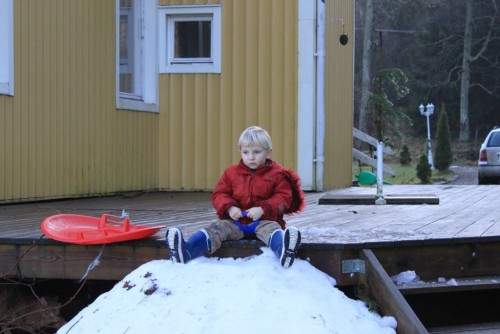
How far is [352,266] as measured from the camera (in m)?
3.58

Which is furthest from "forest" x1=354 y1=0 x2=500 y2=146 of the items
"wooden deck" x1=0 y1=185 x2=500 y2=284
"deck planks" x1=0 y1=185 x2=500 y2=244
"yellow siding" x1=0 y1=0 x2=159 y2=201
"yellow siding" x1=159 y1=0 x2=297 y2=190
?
"wooden deck" x1=0 y1=185 x2=500 y2=284

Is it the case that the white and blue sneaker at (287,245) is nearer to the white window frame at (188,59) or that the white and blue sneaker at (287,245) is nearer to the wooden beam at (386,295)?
the wooden beam at (386,295)

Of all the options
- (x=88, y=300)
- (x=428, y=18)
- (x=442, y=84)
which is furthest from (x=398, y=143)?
(x=88, y=300)

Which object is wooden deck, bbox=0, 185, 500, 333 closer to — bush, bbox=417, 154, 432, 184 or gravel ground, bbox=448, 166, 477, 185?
bush, bbox=417, 154, 432, 184

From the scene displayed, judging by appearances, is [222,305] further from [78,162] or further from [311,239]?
[78,162]

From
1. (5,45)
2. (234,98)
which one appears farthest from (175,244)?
(234,98)

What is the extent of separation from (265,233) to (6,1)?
12.6ft

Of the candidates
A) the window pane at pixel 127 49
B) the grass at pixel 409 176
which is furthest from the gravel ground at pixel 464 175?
the window pane at pixel 127 49

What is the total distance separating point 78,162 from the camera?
7246 mm

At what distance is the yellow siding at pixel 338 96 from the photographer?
9023 millimetres

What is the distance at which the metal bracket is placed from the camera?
11.7 feet

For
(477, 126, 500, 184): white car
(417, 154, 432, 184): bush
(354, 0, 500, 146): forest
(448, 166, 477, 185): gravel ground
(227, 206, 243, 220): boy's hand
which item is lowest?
(448, 166, 477, 185): gravel ground

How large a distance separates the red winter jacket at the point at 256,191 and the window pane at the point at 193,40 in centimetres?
493

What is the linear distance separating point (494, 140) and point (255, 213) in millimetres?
12878
